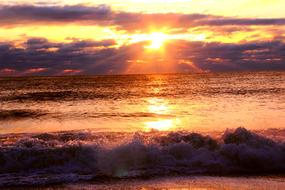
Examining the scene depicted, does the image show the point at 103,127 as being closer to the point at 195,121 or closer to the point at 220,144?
the point at 195,121

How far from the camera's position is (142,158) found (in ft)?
49.1

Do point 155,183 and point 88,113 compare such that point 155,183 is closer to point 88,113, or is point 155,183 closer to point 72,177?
point 72,177

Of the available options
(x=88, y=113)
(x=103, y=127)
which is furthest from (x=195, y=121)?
(x=88, y=113)

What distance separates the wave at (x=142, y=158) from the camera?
1403cm

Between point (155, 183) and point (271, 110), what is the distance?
21727mm

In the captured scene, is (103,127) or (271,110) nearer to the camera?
(103,127)

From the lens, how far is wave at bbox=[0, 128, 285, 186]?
1403 cm

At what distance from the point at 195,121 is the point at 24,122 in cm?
1193

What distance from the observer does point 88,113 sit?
33.7 meters

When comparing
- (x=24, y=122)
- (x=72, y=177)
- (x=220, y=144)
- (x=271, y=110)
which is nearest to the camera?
(x=72, y=177)

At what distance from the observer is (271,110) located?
32031 mm

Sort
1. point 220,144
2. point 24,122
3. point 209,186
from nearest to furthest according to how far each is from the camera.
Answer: point 209,186, point 220,144, point 24,122

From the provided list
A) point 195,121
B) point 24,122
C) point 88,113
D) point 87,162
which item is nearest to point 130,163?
point 87,162

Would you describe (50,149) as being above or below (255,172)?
above
